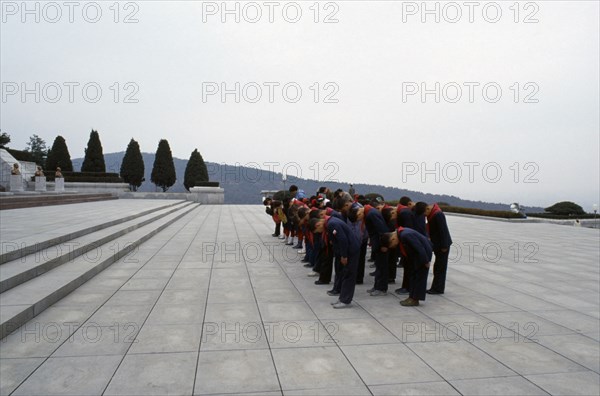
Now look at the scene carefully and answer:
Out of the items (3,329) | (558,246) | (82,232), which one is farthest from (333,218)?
(558,246)

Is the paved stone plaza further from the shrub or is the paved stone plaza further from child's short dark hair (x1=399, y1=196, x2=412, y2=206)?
the shrub

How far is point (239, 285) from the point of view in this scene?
7117mm

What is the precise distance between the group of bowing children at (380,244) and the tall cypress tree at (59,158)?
3918cm

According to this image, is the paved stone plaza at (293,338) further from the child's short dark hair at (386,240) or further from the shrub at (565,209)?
the shrub at (565,209)

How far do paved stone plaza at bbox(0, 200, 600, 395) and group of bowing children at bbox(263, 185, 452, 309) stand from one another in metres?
0.36

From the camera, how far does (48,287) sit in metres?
5.87

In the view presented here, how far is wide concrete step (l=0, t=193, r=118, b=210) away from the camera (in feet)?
56.8

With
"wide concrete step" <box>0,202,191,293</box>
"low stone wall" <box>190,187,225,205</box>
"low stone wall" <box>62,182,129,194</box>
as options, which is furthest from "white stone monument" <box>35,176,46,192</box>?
"wide concrete step" <box>0,202,191,293</box>

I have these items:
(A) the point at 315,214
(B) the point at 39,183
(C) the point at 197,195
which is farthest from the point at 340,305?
(C) the point at 197,195

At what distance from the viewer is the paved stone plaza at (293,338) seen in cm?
365

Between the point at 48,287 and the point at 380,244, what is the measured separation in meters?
5.13

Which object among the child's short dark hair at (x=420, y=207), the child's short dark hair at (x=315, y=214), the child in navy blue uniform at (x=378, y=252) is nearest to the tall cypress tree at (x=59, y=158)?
the child's short dark hair at (x=315, y=214)

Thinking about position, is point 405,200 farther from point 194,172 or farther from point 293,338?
point 194,172

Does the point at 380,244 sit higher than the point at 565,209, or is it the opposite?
the point at 380,244
